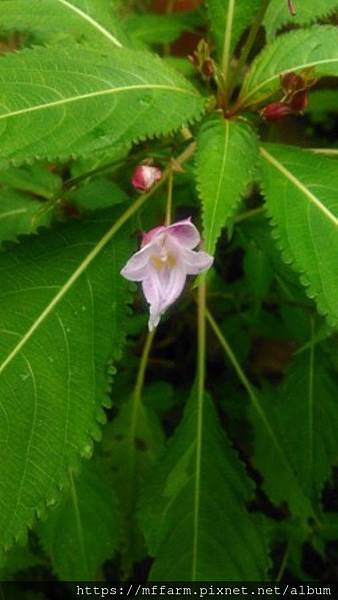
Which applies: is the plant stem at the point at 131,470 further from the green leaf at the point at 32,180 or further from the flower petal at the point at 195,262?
the flower petal at the point at 195,262

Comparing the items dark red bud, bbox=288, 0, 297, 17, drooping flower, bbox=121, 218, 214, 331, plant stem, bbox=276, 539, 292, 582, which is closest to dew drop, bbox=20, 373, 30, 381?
drooping flower, bbox=121, 218, 214, 331

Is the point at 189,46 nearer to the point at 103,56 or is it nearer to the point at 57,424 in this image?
the point at 103,56

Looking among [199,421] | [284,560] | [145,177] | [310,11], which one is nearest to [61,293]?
[145,177]


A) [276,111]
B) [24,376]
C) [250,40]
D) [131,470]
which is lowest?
[131,470]

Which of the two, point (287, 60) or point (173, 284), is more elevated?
point (287, 60)

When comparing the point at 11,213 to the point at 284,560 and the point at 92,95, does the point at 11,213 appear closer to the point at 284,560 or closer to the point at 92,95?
the point at 92,95

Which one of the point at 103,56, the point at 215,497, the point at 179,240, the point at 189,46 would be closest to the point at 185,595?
the point at 215,497

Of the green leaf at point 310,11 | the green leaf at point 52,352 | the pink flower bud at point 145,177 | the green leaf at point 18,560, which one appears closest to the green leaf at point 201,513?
the green leaf at point 18,560
